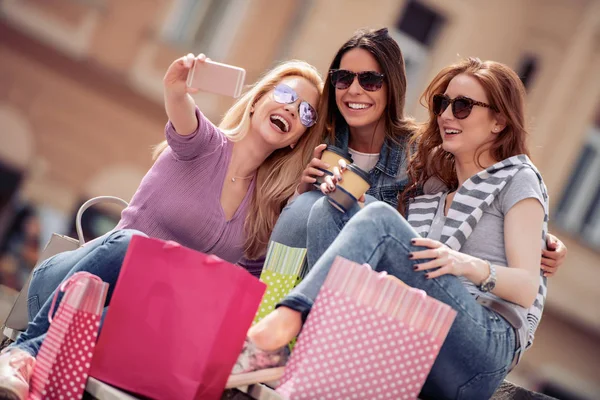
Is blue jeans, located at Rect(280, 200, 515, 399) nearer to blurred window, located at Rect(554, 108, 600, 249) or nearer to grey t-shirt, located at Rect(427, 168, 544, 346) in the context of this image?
grey t-shirt, located at Rect(427, 168, 544, 346)

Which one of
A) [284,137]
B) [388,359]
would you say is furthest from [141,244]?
[284,137]

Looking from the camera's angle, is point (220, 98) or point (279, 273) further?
point (220, 98)

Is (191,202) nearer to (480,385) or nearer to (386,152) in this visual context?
(386,152)

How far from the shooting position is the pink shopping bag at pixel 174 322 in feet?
6.41

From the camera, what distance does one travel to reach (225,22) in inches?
363

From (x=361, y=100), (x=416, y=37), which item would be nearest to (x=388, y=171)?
(x=361, y=100)

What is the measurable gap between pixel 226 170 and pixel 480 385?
1.17 meters

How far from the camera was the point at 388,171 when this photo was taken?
301 centimetres

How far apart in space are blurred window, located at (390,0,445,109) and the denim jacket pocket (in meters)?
7.87

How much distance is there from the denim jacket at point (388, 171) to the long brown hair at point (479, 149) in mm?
60

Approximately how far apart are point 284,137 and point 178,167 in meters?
0.39

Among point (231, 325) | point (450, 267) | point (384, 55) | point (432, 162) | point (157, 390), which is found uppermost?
point (384, 55)

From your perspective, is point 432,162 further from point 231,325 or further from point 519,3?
point 519,3

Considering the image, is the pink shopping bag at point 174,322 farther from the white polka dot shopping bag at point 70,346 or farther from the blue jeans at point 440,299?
the blue jeans at point 440,299
